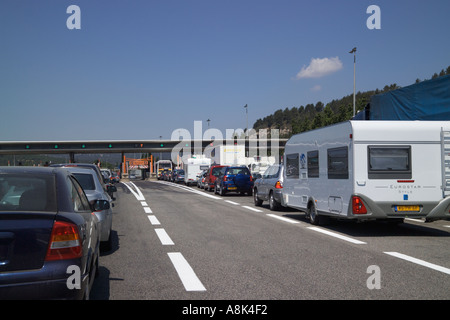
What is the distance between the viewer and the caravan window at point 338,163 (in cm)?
1093

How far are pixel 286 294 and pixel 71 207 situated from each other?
267 cm

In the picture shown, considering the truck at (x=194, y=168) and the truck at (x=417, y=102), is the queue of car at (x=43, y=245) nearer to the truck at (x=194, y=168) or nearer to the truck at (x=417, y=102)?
the truck at (x=417, y=102)

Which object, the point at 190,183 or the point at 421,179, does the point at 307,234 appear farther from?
the point at 190,183

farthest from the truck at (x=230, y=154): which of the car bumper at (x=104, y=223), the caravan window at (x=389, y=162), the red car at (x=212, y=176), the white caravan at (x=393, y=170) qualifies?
the car bumper at (x=104, y=223)

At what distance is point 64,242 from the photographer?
3852mm

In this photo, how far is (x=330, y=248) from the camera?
8930 millimetres

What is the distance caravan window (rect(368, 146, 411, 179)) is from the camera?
10.6 m

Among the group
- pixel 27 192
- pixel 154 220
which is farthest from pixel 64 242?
pixel 154 220

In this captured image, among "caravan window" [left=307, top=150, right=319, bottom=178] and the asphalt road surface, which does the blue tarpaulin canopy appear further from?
"caravan window" [left=307, top=150, right=319, bottom=178]

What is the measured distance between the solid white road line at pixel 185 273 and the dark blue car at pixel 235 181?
18.2 metres

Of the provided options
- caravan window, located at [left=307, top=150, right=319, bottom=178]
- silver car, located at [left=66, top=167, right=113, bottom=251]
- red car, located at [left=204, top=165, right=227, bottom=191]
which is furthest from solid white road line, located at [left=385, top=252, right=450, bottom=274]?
red car, located at [left=204, top=165, right=227, bottom=191]

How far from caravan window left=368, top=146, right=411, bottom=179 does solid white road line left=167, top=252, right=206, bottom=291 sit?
16.6 feet

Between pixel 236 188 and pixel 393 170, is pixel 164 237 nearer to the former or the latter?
pixel 393 170
